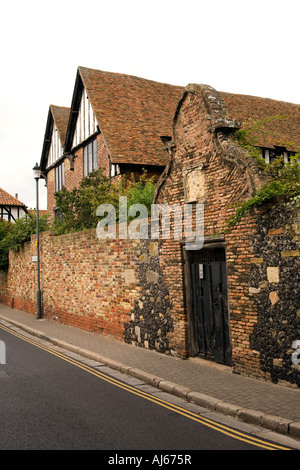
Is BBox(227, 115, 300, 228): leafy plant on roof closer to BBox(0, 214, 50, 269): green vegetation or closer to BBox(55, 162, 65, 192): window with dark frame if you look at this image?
BBox(0, 214, 50, 269): green vegetation

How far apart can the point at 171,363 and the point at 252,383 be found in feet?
7.08

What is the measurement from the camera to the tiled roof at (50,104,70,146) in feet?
90.6

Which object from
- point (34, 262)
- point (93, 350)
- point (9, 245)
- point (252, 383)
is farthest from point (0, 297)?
point (252, 383)

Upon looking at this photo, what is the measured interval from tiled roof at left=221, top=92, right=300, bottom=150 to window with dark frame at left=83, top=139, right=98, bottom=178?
278 inches

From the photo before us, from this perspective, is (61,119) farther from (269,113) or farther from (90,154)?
(269,113)

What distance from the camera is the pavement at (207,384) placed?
18.4ft

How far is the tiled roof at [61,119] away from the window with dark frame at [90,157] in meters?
4.37

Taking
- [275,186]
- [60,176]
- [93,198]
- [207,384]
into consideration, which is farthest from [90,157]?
[207,384]

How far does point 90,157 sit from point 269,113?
1013cm

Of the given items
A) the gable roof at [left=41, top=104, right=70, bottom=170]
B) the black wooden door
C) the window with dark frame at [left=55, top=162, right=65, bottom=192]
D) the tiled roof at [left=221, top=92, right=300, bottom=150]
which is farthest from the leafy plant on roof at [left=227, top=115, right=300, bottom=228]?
the gable roof at [left=41, top=104, right=70, bottom=170]

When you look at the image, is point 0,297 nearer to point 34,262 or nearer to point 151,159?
point 34,262

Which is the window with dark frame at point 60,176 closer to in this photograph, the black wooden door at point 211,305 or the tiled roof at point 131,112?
the tiled roof at point 131,112

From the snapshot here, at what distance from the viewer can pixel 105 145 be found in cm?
1977

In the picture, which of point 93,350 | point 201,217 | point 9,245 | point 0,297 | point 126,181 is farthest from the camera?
point 0,297
